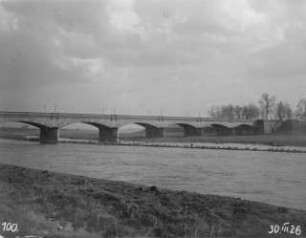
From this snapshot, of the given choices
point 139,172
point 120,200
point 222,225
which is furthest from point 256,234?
point 139,172

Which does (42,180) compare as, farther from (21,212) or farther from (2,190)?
(21,212)

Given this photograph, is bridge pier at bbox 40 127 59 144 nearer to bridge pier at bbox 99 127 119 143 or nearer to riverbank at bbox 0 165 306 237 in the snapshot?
bridge pier at bbox 99 127 119 143

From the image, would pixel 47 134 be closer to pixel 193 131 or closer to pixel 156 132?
pixel 156 132

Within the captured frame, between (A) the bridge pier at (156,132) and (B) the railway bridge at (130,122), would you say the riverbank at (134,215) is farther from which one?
(A) the bridge pier at (156,132)

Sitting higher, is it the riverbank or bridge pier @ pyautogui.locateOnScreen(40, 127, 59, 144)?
bridge pier @ pyautogui.locateOnScreen(40, 127, 59, 144)

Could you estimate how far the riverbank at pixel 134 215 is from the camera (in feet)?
19.9

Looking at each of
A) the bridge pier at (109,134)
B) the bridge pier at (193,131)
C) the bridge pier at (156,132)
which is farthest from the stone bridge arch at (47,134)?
the bridge pier at (193,131)

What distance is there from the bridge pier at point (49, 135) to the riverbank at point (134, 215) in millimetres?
47952

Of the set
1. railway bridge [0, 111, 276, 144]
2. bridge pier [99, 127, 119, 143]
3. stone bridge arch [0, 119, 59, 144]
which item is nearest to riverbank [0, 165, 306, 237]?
railway bridge [0, 111, 276, 144]

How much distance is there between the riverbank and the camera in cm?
606

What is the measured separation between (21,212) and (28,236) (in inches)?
53.3

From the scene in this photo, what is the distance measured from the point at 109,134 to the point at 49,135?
1081 centimetres

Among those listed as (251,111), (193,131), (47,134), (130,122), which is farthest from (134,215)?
(251,111)

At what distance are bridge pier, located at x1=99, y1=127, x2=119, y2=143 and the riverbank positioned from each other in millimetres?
54684
